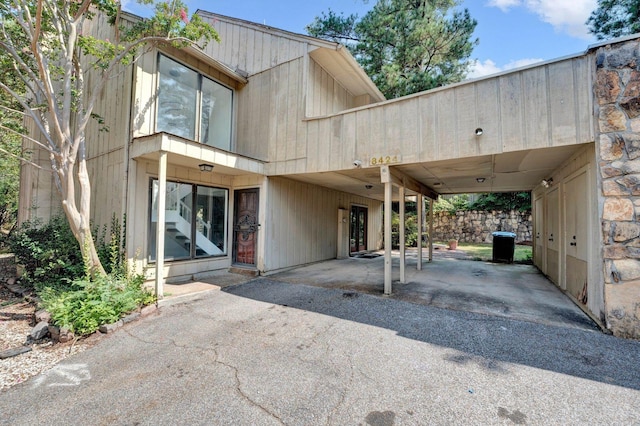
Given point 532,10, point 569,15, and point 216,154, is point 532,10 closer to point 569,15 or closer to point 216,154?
point 569,15

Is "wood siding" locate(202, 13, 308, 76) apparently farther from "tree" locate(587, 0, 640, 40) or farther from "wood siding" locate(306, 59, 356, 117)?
"tree" locate(587, 0, 640, 40)

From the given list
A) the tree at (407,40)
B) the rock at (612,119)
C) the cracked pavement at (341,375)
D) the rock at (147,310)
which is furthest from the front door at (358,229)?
the rock at (612,119)

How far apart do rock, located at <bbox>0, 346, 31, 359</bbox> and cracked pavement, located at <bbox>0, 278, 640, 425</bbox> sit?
861 millimetres

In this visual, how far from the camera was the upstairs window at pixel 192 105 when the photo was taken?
6188 mm

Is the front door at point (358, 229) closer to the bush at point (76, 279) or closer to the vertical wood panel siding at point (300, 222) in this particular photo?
the vertical wood panel siding at point (300, 222)

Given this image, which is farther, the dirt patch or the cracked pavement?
the dirt patch

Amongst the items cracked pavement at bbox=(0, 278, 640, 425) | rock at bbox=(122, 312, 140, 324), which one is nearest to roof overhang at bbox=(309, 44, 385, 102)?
cracked pavement at bbox=(0, 278, 640, 425)

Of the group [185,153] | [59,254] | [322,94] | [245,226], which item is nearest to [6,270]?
[59,254]

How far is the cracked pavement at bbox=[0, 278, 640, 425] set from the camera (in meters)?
2.24

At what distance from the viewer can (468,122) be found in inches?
188

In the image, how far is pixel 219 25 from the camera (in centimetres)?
863

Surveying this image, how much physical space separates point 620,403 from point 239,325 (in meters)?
4.04

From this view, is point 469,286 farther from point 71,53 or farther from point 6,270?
point 6,270

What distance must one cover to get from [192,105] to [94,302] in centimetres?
470
